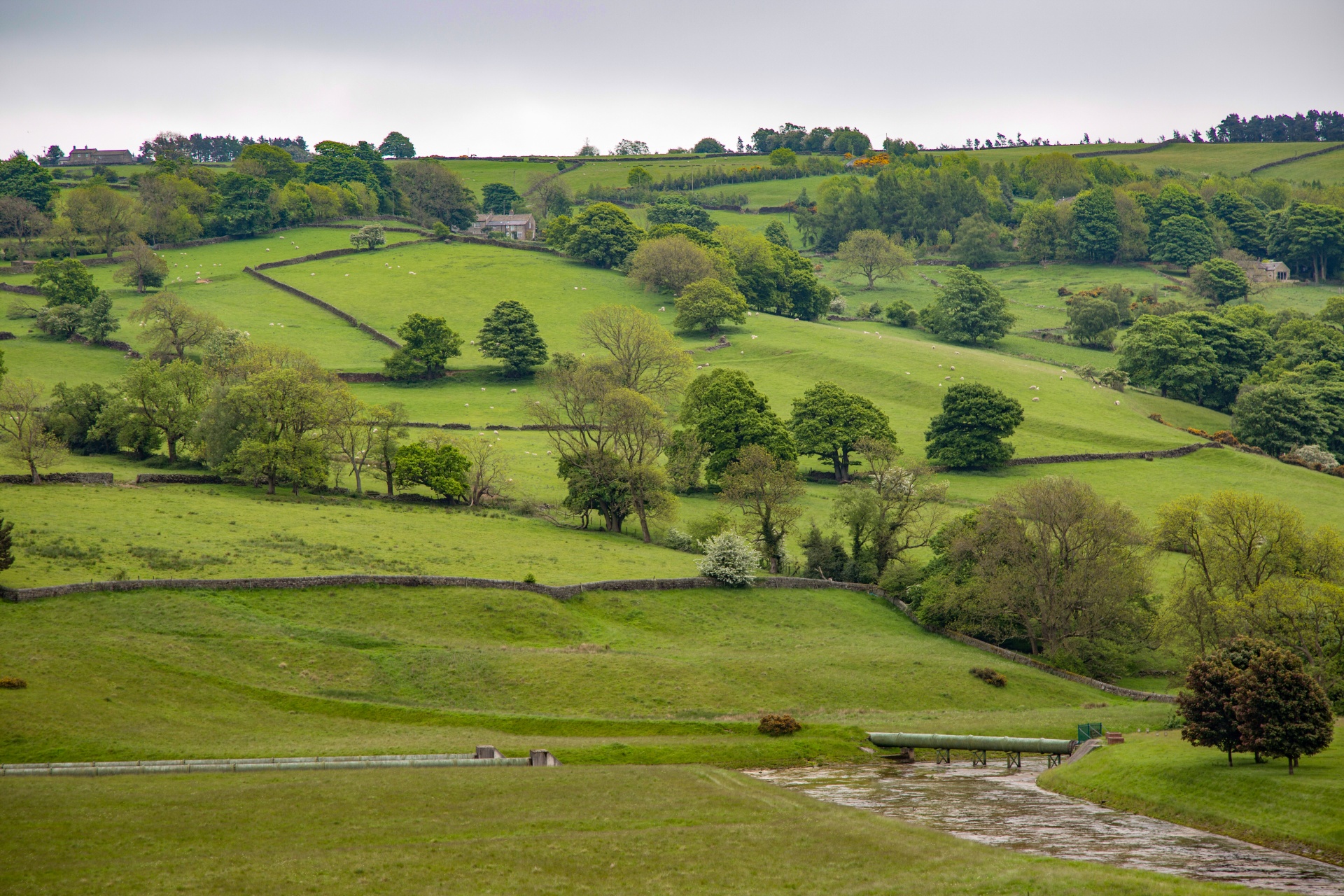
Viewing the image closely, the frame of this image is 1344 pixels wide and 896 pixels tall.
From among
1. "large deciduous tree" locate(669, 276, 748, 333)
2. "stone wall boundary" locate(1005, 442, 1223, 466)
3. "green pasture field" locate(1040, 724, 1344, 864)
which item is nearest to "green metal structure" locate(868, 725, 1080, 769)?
"green pasture field" locate(1040, 724, 1344, 864)

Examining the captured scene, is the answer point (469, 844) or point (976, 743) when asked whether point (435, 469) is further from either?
point (469, 844)

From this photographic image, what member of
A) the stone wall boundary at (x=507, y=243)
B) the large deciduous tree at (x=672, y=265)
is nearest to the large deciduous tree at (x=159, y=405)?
the large deciduous tree at (x=672, y=265)

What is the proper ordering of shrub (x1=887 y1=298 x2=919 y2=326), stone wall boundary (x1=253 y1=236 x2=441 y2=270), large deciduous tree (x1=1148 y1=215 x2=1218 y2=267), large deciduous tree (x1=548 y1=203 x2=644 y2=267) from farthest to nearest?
1. large deciduous tree (x1=1148 y1=215 x2=1218 y2=267)
2. large deciduous tree (x1=548 y1=203 x2=644 y2=267)
3. stone wall boundary (x1=253 y1=236 x2=441 y2=270)
4. shrub (x1=887 y1=298 x2=919 y2=326)

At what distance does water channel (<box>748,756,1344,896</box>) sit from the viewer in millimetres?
29359

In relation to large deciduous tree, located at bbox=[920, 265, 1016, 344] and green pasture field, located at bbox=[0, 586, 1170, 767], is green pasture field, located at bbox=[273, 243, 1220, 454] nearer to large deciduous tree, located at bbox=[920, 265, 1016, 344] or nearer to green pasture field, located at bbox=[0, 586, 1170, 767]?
large deciduous tree, located at bbox=[920, 265, 1016, 344]

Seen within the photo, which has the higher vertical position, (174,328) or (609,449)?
(174,328)

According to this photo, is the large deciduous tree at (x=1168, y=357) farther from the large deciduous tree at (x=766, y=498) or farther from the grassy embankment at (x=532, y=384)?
the large deciduous tree at (x=766, y=498)

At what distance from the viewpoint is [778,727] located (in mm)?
48312

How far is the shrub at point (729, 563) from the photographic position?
228 feet

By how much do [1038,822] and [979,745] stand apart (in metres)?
11.5

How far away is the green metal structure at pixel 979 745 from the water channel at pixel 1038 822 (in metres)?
0.71

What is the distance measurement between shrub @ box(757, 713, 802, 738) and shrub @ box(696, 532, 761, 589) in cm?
2100

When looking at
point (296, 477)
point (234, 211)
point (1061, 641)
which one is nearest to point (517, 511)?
point (296, 477)

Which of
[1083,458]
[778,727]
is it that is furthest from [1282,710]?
[1083,458]
